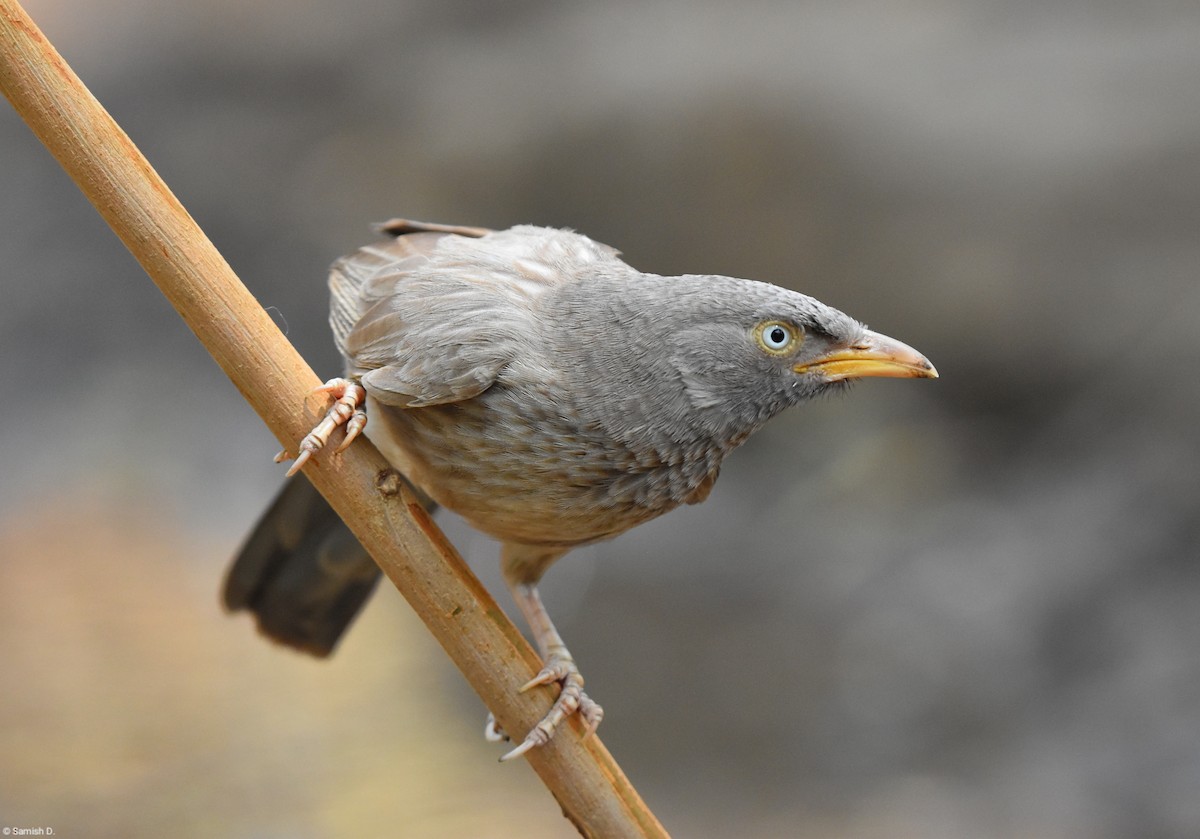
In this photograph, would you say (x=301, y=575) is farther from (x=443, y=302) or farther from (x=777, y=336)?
(x=777, y=336)

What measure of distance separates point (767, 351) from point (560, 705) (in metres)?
1.02

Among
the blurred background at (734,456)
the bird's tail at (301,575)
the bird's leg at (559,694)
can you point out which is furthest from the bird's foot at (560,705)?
the blurred background at (734,456)

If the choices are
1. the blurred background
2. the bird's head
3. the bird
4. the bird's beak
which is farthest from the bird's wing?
the blurred background

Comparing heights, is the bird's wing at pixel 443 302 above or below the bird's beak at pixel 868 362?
above

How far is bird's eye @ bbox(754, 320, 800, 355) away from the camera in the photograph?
8.50ft

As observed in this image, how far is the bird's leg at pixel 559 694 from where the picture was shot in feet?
8.87

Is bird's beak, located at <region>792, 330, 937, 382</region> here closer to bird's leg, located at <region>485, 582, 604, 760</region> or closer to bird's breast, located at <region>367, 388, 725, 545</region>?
bird's breast, located at <region>367, 388, 725, 545</region>

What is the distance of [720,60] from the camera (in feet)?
21.7

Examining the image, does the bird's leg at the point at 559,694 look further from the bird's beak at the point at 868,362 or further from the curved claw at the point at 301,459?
the bird's beak at the point at 868,362

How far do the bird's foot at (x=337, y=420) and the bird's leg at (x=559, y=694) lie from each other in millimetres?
752

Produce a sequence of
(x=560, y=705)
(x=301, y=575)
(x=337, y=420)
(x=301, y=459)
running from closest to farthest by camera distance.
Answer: (x=301, y=459) < (x=337, y=420) < (x=560, y=705) < (x=301, y=575)

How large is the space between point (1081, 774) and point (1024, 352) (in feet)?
7.51

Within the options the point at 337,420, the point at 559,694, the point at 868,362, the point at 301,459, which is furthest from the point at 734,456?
the point at 301,459

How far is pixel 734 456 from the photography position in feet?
23.1
